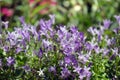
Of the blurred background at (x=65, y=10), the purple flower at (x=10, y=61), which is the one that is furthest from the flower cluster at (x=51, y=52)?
the blurred background at (x=65, y=10)

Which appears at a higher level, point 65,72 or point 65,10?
point 65,72

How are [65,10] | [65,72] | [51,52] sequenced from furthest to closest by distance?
1. [65,10]
2. [51,52]
3. [65,72]

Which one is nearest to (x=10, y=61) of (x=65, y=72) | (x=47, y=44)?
(x=47, y=44)

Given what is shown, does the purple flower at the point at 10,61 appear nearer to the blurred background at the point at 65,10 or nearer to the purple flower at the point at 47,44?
the purple flower at the point at 47,44

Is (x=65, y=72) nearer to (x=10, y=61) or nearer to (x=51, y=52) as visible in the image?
(x=51, y=52)

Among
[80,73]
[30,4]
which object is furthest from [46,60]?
[30,4]

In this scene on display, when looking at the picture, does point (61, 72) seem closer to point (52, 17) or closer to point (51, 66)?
point (51, 66)
